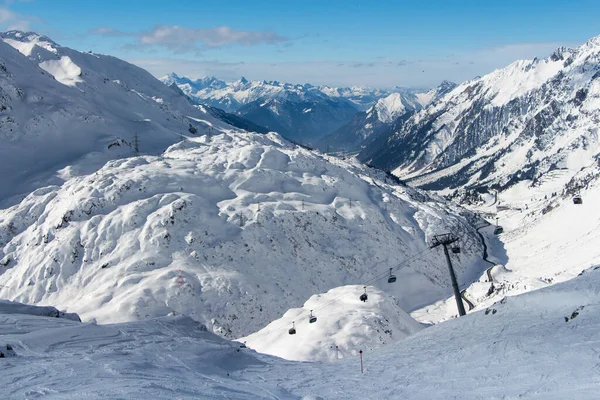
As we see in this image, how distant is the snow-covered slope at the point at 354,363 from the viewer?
1653cm

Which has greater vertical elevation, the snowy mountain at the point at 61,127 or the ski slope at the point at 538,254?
the snowy mountain at the point at 61,127

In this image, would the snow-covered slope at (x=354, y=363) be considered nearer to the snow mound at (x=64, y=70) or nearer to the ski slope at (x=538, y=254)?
the ski slope at (x=538, y=254)

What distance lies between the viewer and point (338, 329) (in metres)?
47.2

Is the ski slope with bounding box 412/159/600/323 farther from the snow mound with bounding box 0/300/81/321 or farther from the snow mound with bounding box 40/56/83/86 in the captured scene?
the snow mound with bounding box 40/56/83/86

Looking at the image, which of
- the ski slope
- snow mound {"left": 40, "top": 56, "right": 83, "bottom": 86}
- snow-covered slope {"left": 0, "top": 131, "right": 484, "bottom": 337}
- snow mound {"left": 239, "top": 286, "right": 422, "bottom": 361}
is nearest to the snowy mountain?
snow mound {"left": 40, "top": 56, "right": 83, "bottom": 86}

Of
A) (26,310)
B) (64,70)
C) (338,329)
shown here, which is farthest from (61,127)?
(338,329)

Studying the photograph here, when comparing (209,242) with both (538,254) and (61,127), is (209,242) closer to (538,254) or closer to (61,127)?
(61,127)

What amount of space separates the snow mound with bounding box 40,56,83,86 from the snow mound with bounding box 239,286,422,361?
11440 centimetres

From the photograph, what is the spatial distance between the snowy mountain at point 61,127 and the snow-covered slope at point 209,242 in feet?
39.3

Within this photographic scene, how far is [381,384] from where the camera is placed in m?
20.8

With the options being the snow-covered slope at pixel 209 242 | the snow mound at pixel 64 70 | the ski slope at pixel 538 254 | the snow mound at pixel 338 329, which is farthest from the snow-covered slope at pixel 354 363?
the snow mound at pixel 64 70

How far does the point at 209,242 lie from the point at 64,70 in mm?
113973

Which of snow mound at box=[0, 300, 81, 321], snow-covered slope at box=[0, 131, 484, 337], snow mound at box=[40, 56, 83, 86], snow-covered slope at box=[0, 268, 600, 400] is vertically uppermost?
snow mound at box=[40, 56, 83, 86]

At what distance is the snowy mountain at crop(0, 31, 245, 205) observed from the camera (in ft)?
301
